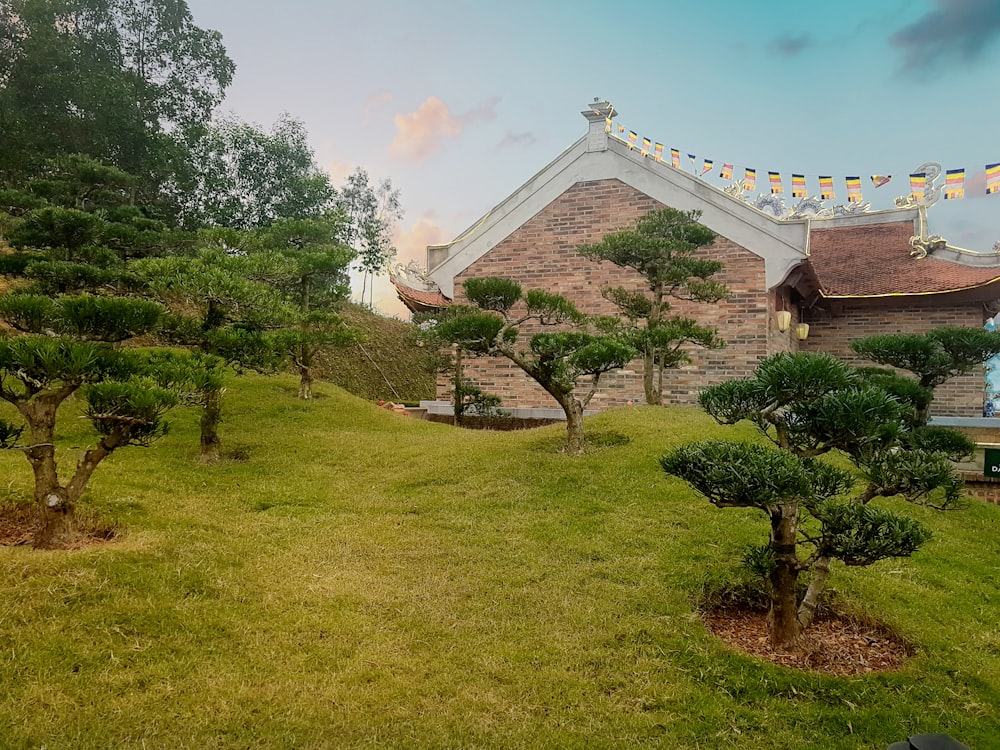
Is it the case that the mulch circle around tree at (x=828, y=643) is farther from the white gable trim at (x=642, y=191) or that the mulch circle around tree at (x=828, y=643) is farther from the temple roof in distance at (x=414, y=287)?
the temple roof in distance at (x=414, y=287)

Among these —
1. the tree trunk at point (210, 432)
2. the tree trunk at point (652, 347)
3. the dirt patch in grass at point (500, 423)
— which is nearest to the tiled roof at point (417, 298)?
the dirt patch in grass at point (500, 423)

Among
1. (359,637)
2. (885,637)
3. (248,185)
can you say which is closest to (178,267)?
(359,637)

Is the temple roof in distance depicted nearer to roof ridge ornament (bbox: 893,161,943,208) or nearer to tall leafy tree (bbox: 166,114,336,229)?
tall leafy tree (bbox: 166,114,336,229)

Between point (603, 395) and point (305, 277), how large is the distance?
524 centimetres

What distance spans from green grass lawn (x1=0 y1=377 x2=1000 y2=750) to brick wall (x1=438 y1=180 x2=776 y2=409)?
4713 millimetres

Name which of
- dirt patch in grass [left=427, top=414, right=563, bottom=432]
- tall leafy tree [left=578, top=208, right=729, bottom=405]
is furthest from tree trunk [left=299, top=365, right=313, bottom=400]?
tall leafy tree [left=578, top=208, right=729, bottom=405]

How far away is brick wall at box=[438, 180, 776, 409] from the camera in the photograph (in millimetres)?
10000

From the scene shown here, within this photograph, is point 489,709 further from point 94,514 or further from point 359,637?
point 94,514

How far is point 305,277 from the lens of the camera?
9.37m

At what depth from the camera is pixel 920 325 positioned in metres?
11.0

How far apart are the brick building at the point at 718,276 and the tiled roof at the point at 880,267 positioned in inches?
1.3

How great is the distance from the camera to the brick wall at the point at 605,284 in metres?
10.0

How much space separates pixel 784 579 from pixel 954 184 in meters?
11.0

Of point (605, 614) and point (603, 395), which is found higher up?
point (603, 395)
